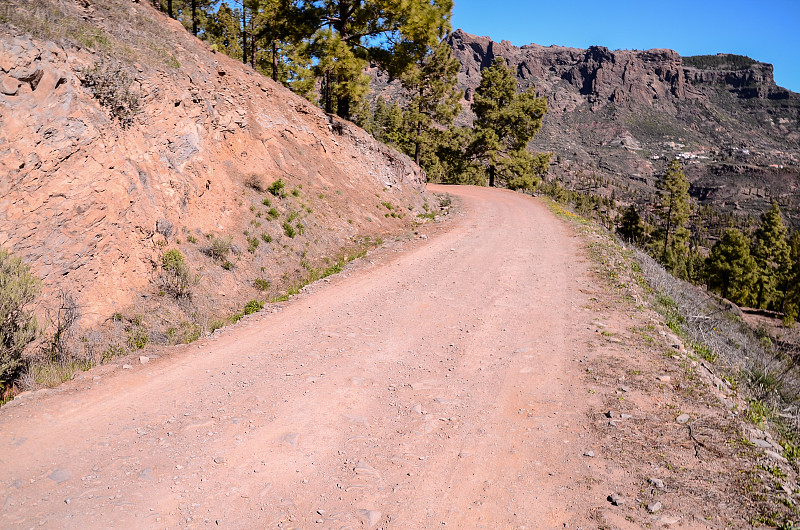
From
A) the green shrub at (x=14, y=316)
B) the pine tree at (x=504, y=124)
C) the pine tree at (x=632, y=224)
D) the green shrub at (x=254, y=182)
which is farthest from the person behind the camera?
the pine tree at (x=632, y=224)

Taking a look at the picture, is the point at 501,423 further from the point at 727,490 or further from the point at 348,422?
the point at 727,490

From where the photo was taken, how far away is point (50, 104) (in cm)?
833

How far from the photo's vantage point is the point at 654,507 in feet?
13.4

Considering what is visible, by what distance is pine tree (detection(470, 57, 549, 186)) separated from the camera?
35.8 m

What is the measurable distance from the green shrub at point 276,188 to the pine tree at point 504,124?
24925 millimetres

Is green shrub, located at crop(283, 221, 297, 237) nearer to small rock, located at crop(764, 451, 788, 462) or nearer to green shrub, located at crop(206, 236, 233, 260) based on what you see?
green shrub, located at crop(206, 236, 233, 260)

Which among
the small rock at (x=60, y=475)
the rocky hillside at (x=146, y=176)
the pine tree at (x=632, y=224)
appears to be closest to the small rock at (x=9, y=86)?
the rocky hillside at (x=146, y=176)

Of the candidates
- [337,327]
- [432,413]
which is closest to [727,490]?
[432,413]

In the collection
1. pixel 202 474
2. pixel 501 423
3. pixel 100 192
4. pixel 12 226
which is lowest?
pixel 202 474

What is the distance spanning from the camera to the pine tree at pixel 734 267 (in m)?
50.1

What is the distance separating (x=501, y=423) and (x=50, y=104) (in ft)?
31.5

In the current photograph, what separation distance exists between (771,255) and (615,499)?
203ft

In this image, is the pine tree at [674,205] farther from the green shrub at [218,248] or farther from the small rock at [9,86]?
the small rock at [9,86]

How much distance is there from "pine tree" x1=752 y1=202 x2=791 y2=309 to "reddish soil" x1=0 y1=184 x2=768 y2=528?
55.8m
